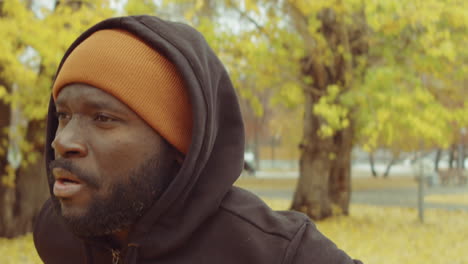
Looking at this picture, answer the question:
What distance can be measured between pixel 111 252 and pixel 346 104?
9293 millimetres

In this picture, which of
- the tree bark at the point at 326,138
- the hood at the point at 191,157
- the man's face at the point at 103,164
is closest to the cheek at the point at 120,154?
the man's face at the point at 103,164

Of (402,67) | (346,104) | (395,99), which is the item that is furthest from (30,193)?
(402,67)

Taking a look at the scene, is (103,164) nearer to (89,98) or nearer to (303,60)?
(89,98)

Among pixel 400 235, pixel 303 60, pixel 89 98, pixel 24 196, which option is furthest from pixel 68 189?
pixel 303 60

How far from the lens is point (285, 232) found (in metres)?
1.50

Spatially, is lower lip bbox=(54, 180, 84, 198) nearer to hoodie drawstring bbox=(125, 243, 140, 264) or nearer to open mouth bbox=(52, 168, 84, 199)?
open mouth bbox=(52, 168, 84, 199)

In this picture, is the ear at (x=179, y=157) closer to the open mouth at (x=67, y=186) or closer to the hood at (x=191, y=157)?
the hood at (x=191, y=157)

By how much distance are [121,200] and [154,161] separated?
127 millimetres

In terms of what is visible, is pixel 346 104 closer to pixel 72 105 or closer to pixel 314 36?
pixel 314 36

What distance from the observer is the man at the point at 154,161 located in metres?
1.43

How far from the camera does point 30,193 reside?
9992 mm

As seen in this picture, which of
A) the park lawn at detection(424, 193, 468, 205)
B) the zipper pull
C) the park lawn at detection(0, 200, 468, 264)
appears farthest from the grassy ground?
the zipper pull

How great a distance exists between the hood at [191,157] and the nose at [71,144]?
0.73 feet

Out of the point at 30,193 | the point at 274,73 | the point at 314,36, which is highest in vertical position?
the point at 314,36
